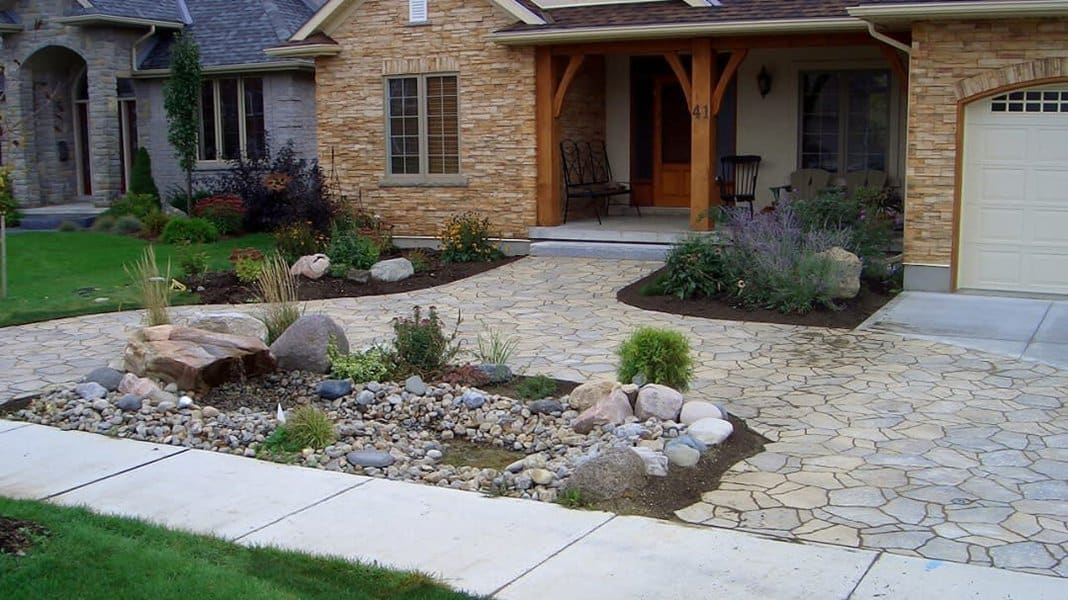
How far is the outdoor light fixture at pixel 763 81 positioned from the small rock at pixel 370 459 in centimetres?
1213

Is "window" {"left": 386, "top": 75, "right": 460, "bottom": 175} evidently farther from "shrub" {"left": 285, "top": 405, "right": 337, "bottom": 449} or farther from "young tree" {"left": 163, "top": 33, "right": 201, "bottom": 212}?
"shrub" {"left": 285, "top": 405, "right": 337, "bottom": 449}

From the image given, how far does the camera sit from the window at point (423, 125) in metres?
18.2

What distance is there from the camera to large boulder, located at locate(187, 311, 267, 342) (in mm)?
10164

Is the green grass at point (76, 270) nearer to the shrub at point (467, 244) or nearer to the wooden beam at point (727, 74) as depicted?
the shrub at point (467, 244)

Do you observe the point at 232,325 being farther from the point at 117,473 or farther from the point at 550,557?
the point at 550,557

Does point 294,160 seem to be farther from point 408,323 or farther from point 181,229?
point 408,323

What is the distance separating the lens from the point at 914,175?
530 inches

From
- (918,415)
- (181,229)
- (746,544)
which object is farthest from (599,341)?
(181,229)

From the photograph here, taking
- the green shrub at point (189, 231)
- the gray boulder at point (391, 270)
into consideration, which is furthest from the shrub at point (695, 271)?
the green shrub at point (189, 231)

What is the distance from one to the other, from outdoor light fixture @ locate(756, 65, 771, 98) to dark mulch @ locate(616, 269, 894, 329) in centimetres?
518

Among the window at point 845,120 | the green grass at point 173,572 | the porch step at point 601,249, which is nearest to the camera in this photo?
the green grass at point 173,572

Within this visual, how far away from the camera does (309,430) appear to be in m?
7.82

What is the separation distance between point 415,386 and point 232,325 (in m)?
2.25

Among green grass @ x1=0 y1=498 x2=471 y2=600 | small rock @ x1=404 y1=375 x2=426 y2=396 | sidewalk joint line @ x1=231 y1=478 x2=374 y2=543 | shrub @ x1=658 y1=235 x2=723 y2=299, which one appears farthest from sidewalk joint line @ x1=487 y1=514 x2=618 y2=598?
shrub @ x1=658 y1=235 x2=723 y2=299
